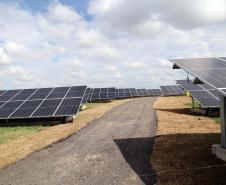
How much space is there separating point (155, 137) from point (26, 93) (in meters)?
18.8

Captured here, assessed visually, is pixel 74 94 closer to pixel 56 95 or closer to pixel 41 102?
pixel 56 95

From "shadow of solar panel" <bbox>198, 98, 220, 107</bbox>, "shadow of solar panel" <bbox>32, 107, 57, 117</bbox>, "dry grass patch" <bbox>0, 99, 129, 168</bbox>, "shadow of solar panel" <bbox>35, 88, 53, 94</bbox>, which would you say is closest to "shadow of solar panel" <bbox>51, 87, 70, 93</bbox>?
"shadow of solar panel" <bbox>35, 88, 53, 94</bbox>

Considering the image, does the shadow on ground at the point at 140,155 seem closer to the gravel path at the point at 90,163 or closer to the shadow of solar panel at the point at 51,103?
the gravel path at the point at 90,163

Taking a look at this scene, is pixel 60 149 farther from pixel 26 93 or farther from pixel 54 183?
pixel 26 93

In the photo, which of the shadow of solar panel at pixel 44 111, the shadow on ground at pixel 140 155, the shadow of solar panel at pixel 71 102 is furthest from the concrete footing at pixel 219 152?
the shadow of solar panel at pixel 71 102

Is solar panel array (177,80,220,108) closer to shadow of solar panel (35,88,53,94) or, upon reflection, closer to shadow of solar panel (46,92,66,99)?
shadow of solar panel (46,92,66,99)

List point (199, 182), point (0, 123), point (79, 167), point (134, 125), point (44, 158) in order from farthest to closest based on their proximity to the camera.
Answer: point (0, 123)
point (134, 125)
point (44, 158)
point (79, 167)
point (199, 182)

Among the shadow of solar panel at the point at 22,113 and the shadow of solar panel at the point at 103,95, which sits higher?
the shadow of solar panel at the point at 103,95

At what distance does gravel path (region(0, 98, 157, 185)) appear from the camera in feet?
37.6

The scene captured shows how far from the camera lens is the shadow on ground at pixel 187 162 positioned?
10.9 metres

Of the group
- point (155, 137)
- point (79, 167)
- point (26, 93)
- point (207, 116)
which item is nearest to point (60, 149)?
point (79, 167)

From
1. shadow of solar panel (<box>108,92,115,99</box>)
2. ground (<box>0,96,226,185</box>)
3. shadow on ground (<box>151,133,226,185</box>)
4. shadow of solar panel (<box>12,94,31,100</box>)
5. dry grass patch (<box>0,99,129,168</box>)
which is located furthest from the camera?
shadow of solar panel (<box>108,92,115,99</box>)

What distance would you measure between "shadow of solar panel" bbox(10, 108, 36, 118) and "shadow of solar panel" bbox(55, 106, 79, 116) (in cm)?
229

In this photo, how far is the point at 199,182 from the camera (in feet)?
34.6
